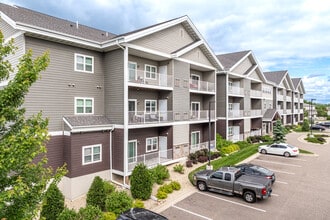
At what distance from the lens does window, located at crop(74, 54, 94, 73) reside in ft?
56.4

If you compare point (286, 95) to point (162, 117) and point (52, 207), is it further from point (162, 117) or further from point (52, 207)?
point (52, 207)

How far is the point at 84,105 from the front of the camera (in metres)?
17.7

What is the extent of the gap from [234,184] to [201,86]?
14246mm

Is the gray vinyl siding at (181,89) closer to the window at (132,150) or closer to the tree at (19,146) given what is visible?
the window at (132,150)

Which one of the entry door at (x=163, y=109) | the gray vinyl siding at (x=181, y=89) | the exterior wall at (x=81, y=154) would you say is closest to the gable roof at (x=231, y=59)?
the gray vinyl siding at (x=181, y=89)

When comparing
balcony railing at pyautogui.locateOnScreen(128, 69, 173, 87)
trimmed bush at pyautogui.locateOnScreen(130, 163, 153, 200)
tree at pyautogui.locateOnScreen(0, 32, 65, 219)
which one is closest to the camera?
tree at pyautogui.locateOnScreen(0, 32, 65, 219)

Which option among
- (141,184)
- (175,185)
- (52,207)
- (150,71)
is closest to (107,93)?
(150,71)

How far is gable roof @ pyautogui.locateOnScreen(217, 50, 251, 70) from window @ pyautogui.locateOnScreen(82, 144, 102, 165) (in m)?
21.0

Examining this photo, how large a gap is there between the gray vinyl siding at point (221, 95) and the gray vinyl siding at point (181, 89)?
9.27 meters

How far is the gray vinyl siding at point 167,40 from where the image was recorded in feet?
64.0

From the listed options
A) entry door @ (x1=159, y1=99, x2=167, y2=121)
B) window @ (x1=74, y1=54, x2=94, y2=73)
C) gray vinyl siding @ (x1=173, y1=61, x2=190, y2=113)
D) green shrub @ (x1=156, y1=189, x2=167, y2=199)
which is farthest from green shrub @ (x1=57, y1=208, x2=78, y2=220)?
gray vinyl siding @ (x1=173, y1=61, x2=190, y2=113)

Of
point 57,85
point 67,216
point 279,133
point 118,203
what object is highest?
point 57,85

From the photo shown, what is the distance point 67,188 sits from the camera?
1564 centimetres

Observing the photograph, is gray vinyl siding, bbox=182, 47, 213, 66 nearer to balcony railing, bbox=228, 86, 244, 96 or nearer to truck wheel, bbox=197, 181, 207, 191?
balcony railing, bbox=228, 86, 244, 96
